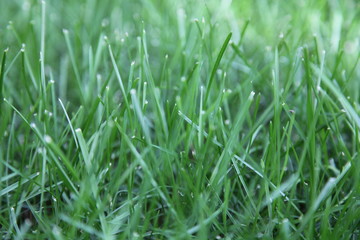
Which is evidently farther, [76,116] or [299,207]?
[76,116]

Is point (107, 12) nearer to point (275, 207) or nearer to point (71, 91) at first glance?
point (71, 91)

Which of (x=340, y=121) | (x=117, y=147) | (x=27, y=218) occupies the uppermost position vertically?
(x=340, y=121)

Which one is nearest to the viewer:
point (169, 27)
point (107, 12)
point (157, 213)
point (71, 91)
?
point (157, 213)

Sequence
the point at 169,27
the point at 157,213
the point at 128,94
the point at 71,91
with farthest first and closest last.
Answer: the point at 169,27 → the point at 71,91 → the point at 128,94 → the point at 157,213

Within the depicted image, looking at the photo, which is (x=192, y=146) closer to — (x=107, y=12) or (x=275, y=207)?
(x=275, y=207)


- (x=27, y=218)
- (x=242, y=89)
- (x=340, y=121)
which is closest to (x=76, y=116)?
(x=27, y=218)

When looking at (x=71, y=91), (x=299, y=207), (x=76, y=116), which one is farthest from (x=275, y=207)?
(x=71, y=91)

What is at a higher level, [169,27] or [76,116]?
[169,27]
